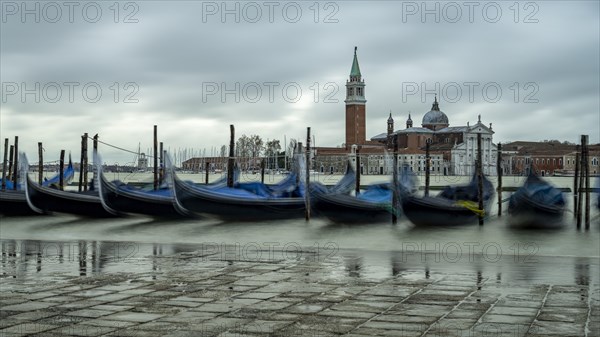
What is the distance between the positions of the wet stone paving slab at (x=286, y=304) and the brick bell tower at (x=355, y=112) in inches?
4135

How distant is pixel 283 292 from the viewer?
7.03m

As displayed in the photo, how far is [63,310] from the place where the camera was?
5.98m

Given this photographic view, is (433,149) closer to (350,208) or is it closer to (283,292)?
(350,208)

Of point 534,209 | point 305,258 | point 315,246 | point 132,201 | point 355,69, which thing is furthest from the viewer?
point 355,69

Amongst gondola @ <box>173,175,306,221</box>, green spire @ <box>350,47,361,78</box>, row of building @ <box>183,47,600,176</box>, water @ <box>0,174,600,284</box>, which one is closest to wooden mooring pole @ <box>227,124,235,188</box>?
gondola @ <box>173,175,306,221</box>

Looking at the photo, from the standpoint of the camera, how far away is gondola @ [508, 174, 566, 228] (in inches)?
856

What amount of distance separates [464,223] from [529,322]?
15957mm

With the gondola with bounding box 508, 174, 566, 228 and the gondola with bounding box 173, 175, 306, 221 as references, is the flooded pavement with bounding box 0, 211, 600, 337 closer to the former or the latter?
the gondola with bounding box 173, 175, 306, 221

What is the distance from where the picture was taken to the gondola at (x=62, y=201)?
73.3ft

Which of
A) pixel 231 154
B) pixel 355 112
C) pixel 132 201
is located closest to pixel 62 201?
pixel 132 201

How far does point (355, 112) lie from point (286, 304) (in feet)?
360

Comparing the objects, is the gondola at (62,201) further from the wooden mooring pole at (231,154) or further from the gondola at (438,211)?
the gondola at (438,211)

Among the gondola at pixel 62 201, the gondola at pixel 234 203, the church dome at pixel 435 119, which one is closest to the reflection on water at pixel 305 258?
the gondola at pixel 234 203

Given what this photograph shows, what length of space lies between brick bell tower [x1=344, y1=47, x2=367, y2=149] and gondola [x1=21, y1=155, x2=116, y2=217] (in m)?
91.0
